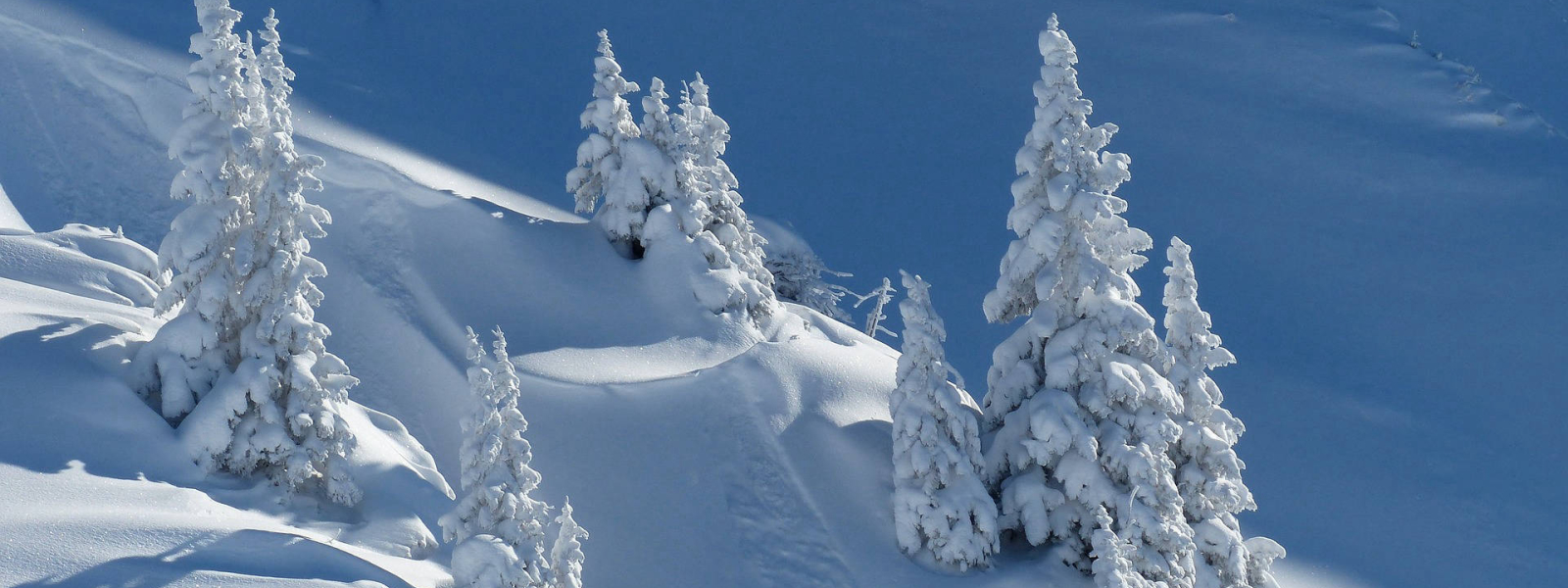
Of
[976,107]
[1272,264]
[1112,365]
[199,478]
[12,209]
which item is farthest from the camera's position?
[976,107]

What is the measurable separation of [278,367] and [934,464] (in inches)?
407

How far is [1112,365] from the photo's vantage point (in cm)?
2403

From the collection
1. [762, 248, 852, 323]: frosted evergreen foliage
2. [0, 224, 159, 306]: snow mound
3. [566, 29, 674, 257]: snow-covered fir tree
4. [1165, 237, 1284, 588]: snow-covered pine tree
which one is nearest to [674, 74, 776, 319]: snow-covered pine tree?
[566, 29, 674, 257]: snow-covered fir tree

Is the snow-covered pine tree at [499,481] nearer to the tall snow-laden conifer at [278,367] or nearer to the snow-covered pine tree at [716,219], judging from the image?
the tall snow-laden conifer at [278,367]

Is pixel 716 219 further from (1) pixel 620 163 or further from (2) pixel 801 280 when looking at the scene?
(2) pixel 801 280

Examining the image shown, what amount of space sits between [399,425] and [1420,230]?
38.7 m

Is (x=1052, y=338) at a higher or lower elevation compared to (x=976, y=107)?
lower

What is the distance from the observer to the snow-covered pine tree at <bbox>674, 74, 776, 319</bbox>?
29.4 metres

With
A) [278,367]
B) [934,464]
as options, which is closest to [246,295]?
[278,367]

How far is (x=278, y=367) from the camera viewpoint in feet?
70.2

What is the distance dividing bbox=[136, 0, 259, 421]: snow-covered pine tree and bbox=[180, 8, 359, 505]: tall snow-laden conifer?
0.30 metres

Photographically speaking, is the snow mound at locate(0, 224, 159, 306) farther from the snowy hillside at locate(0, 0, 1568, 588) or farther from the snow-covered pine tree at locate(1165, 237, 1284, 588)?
the snow-covered pine tree at locate(1165, 237, 1284, 588)

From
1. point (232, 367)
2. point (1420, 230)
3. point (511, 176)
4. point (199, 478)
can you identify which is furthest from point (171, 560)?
point (1420, 230)

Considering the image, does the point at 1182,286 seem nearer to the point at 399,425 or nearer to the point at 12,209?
the point at 399,425
